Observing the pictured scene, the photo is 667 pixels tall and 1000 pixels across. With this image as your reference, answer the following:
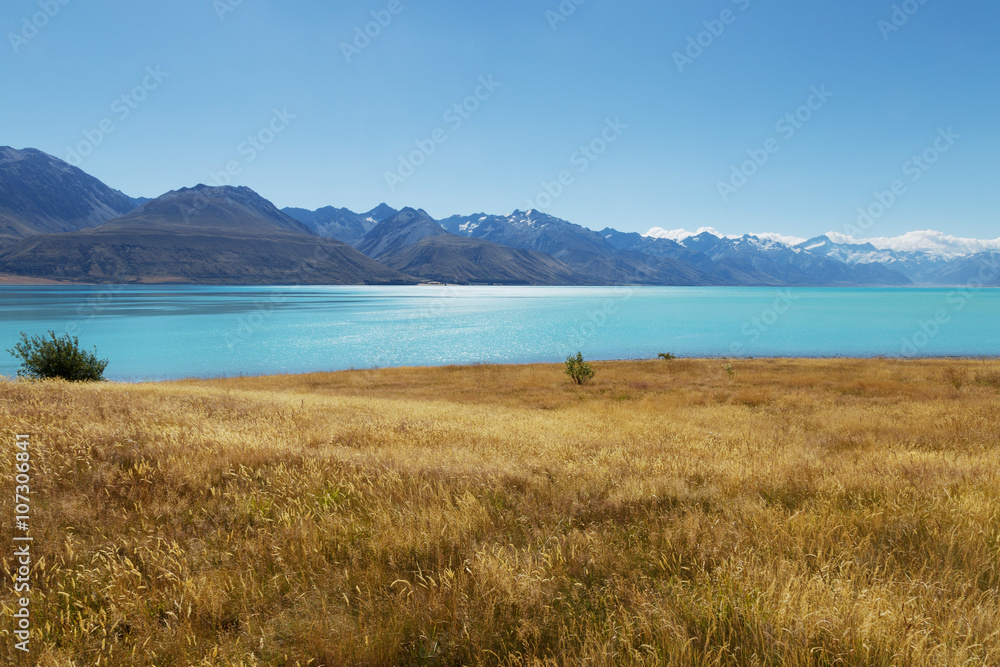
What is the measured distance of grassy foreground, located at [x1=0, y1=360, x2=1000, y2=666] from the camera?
3.00 m

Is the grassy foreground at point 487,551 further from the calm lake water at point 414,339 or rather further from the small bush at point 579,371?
the calm lake water at point 414,339

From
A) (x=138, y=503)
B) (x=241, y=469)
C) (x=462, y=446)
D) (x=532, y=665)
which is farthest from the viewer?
(x=462, y=446)

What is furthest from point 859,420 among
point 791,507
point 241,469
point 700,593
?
point 241,469

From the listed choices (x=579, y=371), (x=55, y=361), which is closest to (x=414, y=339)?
(x=579, y=371)

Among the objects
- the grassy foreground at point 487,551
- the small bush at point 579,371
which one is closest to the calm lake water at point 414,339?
the small bush at point 579,371

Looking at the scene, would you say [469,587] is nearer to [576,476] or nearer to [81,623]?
[81,623]

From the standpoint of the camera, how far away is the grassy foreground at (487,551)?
9.84ft

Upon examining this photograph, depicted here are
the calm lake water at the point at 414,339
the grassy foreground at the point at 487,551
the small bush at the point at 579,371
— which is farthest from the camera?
the calm lake water at the point at 414,339

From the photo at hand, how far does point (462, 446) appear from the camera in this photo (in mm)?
8953

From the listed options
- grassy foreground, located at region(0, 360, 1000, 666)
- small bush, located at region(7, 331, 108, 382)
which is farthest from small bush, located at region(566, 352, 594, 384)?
small bush, located at region(7, 331, 108, 382)

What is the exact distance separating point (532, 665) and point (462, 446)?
Result: 6309 mm

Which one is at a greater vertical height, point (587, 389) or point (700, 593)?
point (700, 593)

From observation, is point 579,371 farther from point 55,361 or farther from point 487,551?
point 487,551

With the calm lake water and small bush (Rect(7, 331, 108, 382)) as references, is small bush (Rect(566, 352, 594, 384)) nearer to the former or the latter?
the calm lake water
